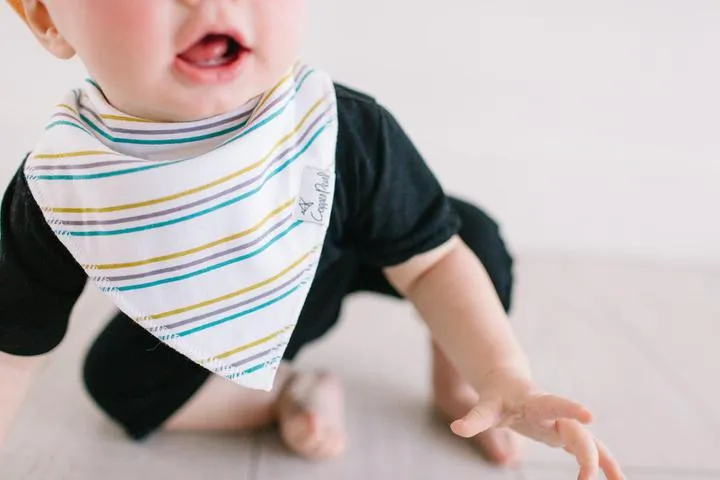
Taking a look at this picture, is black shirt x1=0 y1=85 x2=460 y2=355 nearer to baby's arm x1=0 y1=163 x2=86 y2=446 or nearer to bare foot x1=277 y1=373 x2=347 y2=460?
baby's arm x1=0 y1=163 x2=86 y2=446

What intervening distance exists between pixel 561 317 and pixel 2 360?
580mm

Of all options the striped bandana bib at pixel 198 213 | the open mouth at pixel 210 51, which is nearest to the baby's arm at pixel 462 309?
the striped bandana bib at pixel 198 213

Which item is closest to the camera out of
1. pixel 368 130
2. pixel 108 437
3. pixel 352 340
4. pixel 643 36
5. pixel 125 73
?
pixel 125 73

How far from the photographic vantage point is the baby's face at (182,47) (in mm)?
384

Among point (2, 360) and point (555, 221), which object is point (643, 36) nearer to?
point (555, 221)

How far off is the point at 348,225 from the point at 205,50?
0.18 m

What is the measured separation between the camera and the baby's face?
1.26ft

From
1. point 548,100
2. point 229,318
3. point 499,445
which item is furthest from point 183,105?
point 548,100

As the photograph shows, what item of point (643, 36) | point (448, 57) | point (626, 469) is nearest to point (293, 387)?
point (626, 469)

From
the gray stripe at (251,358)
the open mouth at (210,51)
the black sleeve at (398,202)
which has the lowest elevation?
the gray stripe at (251,358)

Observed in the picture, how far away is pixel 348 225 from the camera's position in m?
0.54

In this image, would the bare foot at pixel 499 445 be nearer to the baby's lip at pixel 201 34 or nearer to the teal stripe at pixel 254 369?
the teal stripe at pixel 254 369

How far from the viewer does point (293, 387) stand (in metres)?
0.64

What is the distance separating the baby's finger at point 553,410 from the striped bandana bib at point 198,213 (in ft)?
0.52
